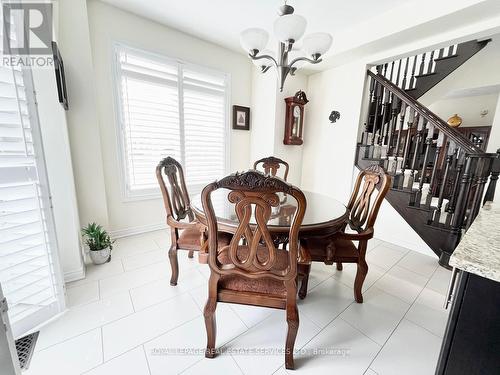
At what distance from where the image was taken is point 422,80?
313cm

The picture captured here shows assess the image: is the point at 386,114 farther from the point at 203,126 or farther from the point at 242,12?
the point at 203,126

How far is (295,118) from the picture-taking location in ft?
11.0

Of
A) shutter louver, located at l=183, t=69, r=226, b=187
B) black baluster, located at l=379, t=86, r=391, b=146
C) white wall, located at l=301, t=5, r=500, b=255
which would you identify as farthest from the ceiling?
black baluster, located at l=379, t=86, r=391, b=146

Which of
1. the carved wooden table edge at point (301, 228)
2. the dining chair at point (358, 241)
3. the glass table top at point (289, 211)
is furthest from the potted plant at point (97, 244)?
the dining chair at point (358, 241)

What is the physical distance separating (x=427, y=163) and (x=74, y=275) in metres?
3.68

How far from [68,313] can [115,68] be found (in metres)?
2.45

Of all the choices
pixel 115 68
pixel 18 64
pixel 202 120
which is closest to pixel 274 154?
pixel 202 120

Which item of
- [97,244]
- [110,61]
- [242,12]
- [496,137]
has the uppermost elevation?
[242,12]

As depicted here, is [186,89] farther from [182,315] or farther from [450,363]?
[450,363]

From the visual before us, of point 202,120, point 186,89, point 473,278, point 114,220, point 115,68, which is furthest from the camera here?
point 202,120

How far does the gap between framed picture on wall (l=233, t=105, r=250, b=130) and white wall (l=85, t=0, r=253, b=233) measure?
0.23 meters

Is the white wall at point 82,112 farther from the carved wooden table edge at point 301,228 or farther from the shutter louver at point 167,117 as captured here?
the carved wooden table edge at point 301,228

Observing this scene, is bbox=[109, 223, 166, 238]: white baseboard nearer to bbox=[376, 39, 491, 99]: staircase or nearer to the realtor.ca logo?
the realtor.ca logo

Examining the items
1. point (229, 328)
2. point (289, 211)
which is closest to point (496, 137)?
point (289, 211)
